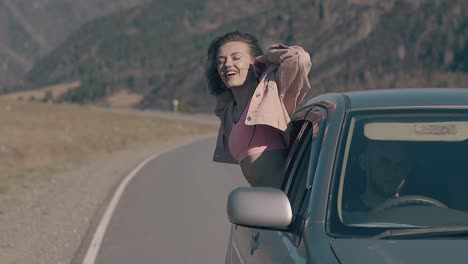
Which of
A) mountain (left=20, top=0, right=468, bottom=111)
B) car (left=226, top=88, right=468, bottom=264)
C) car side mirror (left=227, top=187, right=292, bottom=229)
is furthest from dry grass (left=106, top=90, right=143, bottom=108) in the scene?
car side mirror (left=227, top=187, right=292, bottom=229)

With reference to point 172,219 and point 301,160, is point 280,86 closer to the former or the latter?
point 301,160

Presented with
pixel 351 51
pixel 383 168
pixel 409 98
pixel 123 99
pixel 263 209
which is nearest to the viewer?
pixel 263 209

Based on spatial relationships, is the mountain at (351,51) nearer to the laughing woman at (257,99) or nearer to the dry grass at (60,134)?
the dry grass at (60,134)

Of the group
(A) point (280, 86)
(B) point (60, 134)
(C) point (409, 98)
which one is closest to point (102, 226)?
(A) point (280, 86)

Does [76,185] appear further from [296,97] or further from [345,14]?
[345,14]

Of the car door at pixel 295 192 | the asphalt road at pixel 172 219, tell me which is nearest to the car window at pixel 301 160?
the car door at pixel 295 192

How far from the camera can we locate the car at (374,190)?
354 cm

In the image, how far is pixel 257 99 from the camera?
4820mm

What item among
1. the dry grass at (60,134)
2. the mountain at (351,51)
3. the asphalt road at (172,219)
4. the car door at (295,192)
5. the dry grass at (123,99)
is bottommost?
the dry grass at (123,99)

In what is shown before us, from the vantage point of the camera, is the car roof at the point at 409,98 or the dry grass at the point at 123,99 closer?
the car roof at the point at 409,98

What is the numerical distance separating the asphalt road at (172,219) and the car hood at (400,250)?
21.4 feet

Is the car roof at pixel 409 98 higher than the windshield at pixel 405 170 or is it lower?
higher

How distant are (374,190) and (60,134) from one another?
42224 millimetres

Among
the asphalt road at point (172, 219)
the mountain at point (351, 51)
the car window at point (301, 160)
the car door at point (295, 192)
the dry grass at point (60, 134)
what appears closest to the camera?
the car door at point (295, 192)
